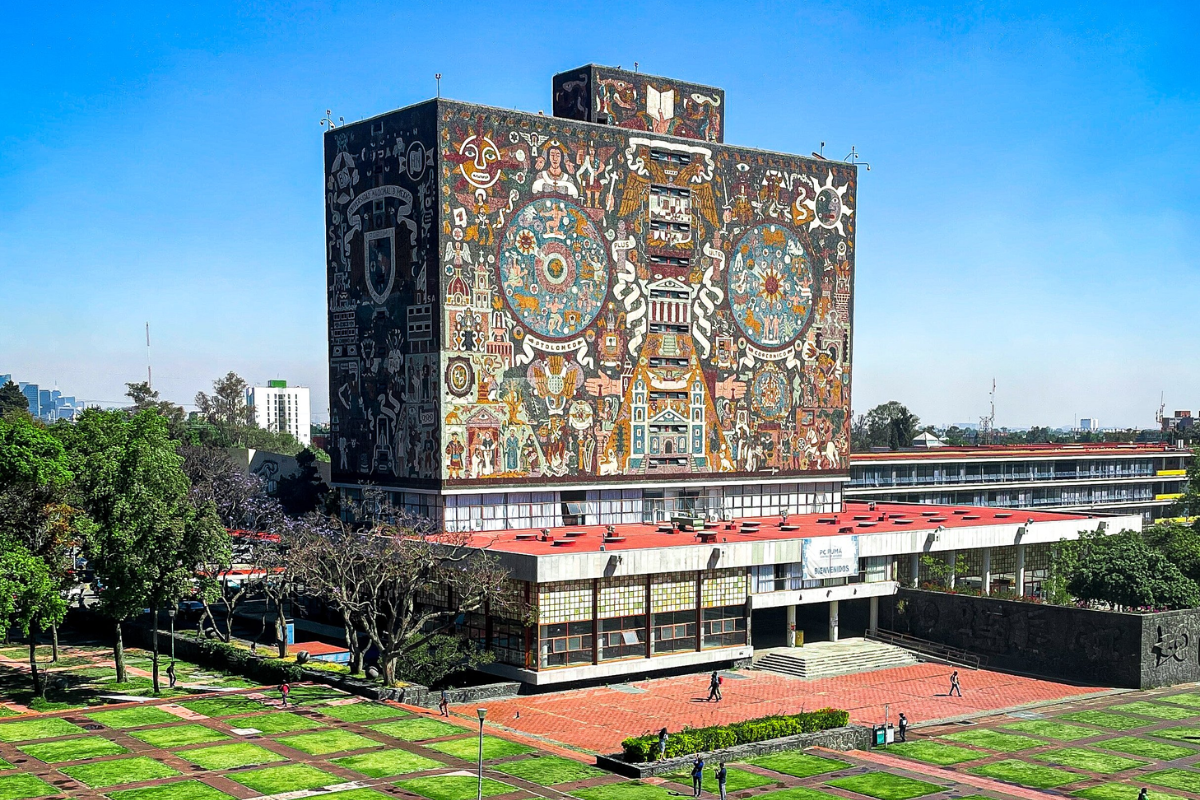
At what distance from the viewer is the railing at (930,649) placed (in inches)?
3211

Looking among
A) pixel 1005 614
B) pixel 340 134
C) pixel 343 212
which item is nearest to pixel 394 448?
pixel 343 212

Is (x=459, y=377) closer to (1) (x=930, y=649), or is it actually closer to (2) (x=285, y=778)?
(2) (x=285, y=778)

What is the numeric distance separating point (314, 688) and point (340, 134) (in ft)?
136

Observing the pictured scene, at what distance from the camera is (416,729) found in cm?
6003

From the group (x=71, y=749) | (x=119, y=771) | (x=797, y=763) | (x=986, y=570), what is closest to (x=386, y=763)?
(x=119, y=771)

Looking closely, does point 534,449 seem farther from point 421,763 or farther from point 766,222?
point 421,763

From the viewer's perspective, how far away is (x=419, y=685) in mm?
67500

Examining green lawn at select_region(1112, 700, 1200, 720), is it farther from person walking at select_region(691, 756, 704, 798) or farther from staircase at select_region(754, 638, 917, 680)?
person walking at select_region(691, 756, 704, 798)

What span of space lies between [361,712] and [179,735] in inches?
353

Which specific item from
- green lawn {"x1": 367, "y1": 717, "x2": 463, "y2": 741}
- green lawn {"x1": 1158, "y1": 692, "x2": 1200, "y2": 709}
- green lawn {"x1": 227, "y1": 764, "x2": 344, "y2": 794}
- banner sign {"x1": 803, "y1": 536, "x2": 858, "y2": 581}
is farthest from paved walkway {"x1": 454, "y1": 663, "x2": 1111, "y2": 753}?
green lawn {"x1": 227, "y1": 764, "x2": 344, "y2": 794}

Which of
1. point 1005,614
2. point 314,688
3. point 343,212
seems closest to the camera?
point 314,688

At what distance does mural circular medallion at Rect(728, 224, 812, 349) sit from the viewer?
309ft

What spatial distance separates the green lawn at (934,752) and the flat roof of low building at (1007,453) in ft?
228

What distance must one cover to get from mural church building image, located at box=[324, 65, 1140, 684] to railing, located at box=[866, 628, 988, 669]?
2.38m
